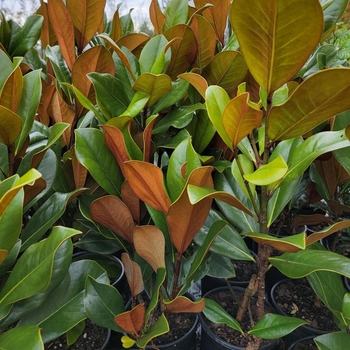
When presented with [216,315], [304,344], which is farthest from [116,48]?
[304,344]

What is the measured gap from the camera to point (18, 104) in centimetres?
73

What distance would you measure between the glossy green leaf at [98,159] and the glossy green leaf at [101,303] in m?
0.21

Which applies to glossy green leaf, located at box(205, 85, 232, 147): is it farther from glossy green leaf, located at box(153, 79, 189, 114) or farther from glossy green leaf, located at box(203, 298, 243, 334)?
glossy green leaf, located at box(203, 298, 243, 334)

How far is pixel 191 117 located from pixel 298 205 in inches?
28.5

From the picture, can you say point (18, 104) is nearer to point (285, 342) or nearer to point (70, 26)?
point (70, 26)

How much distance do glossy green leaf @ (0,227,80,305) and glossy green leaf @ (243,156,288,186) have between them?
32cm

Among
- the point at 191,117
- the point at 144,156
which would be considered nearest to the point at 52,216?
the point at 144,156

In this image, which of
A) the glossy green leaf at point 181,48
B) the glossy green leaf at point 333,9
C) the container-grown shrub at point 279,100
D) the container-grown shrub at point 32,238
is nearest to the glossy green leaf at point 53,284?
the container-grown shrub at point 32,238

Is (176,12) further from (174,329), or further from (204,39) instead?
(174,329)

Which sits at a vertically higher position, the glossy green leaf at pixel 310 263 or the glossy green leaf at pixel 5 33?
the glossy green leaf at pixel 5 33

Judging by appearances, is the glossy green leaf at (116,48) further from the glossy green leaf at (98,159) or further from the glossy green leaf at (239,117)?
the glossy green leaf at (239,117)

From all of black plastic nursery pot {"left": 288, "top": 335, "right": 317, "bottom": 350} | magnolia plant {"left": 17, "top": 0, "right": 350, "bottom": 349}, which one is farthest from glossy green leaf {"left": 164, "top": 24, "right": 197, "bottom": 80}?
black plastic nursery pot {"left": 288, "top": 335, "right": 317, "bottom": 350}

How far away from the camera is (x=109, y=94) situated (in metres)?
0.84

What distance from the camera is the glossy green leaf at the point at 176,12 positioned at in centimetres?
107
